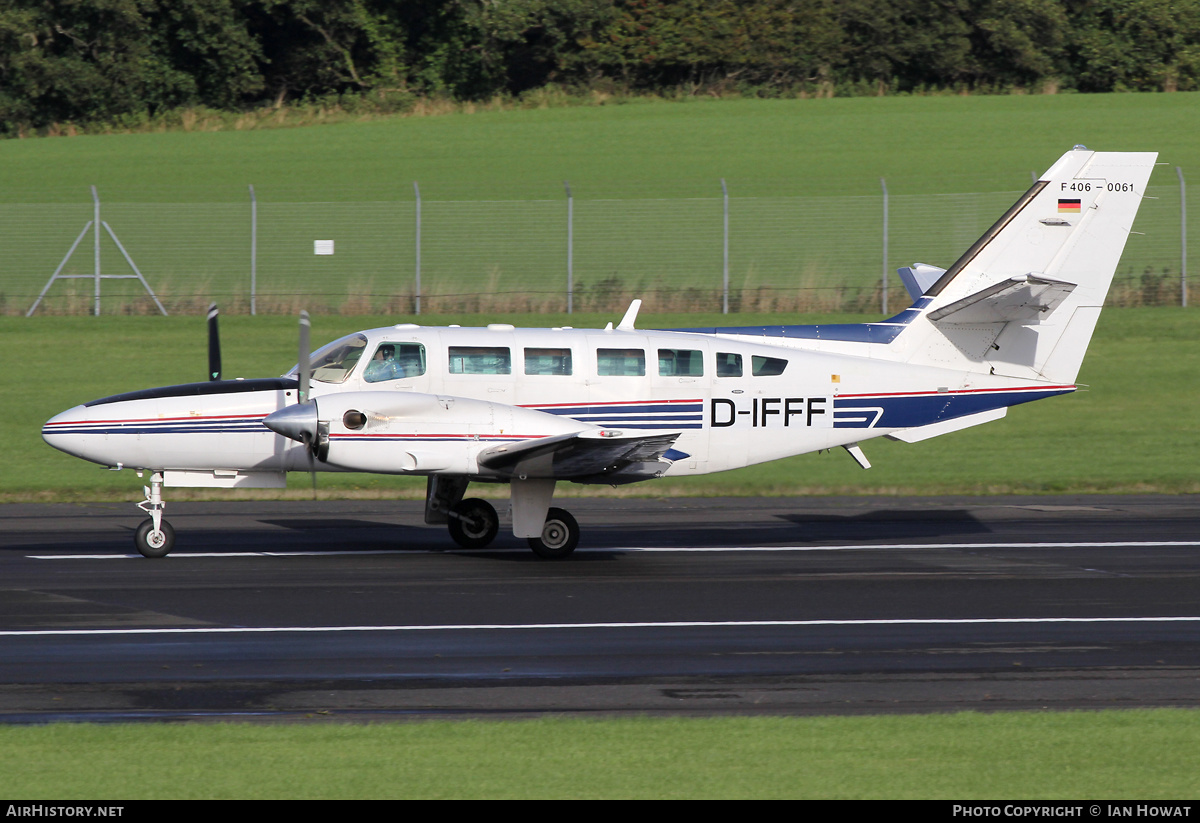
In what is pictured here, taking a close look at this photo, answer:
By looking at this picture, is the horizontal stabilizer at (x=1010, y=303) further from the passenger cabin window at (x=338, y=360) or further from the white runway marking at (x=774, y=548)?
the passenger cabin window at (x=338, y=360)

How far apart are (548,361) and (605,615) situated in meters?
4.22

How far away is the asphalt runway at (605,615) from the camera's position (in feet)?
31.4

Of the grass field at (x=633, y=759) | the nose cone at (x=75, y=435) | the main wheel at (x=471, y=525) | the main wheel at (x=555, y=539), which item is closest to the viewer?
the grass field at (x=633, y=759)

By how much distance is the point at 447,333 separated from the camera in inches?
621

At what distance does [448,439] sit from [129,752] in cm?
741

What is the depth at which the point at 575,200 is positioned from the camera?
3603cm

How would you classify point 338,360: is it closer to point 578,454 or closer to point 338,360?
point 338,360

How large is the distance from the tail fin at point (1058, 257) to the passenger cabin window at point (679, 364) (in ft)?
10.2

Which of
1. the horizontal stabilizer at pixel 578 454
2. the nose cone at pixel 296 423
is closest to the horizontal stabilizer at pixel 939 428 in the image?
the horizontal stabilizer at pixel 578 454

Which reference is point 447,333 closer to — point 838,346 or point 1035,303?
point 838,346

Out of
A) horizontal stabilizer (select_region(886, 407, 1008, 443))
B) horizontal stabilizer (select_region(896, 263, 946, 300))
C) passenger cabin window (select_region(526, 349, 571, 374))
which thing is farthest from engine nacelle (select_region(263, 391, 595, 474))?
horizontal stabilizer (select_region(896, 263, 946, 300))

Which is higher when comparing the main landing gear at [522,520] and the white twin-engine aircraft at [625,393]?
the white twin-engine aircraft at [625,393]

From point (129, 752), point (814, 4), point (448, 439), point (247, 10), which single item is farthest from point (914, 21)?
point (129, 752)

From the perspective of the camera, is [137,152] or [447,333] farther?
[137,152]
